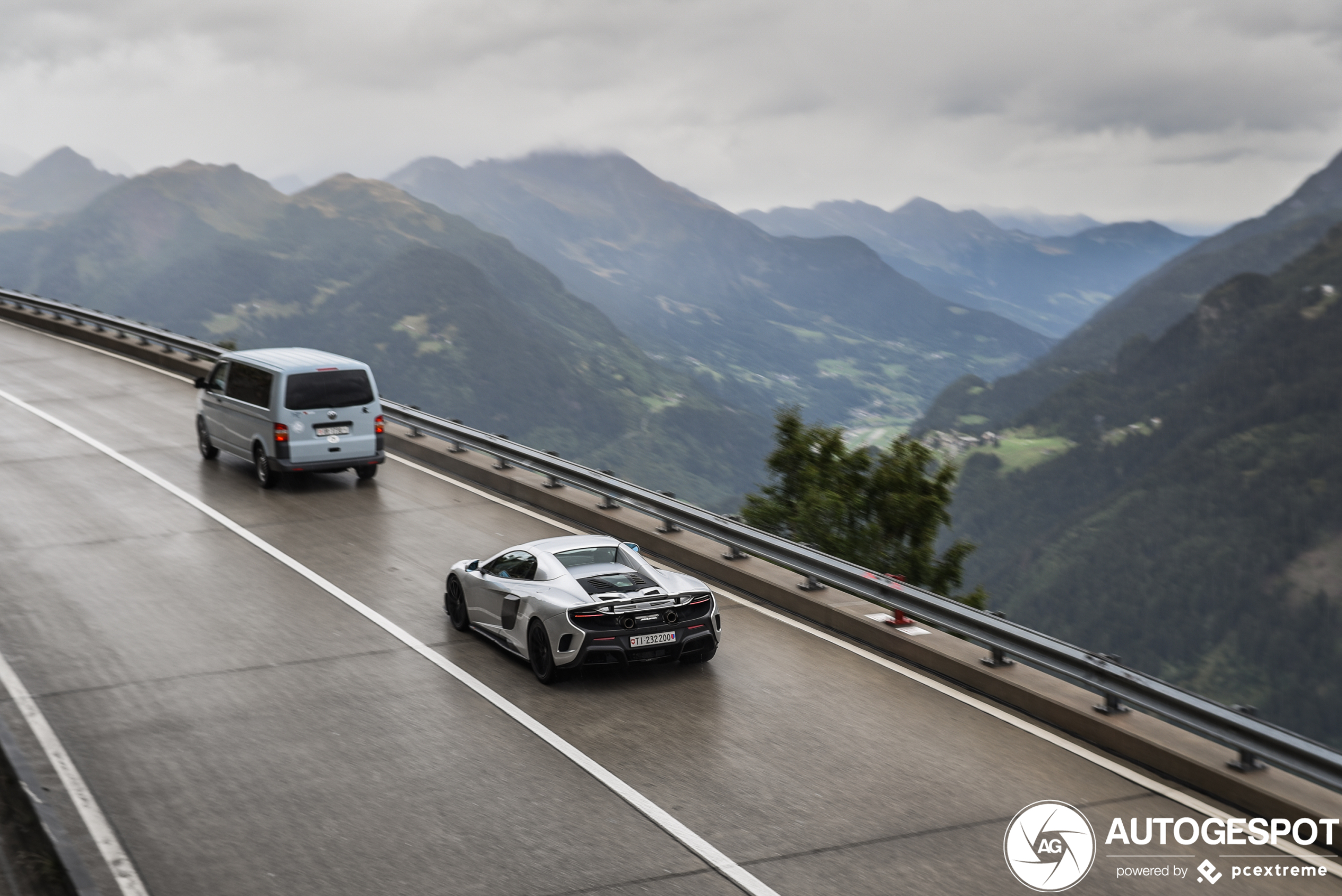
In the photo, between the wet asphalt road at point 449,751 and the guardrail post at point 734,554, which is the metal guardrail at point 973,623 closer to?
the guardrail post at point 734,554

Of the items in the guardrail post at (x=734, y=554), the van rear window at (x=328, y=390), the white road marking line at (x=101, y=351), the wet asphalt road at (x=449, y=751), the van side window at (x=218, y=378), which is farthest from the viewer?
the white road marking line at (x=101, y=351)

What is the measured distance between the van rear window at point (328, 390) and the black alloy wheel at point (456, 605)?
21.6 ft

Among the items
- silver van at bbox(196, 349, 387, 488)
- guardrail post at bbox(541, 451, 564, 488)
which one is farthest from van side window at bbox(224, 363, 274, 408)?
guardrail post at bbox(541, 451, 564, 488)

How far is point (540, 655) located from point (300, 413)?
28.2 ft

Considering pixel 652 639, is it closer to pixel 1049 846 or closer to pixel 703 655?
pixel 703 655

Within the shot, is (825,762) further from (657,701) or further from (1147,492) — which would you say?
(1147,492)

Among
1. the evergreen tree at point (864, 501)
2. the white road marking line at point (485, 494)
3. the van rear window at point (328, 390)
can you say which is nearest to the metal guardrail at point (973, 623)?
the white road marking line at point (485, 494)

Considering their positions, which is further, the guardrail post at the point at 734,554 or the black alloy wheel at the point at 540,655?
the guardrail post at the point at 734,554

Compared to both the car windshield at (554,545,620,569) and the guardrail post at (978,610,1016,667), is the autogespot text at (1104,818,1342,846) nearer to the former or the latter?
the guardrail post at (978,610,1016,667)

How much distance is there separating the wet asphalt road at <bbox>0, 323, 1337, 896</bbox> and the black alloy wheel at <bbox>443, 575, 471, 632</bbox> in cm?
21

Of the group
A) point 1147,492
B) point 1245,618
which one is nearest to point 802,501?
point 1245,618

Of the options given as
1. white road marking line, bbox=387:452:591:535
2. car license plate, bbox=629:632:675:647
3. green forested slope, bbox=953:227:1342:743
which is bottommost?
green forested slope, bbox=953:227:1342:743

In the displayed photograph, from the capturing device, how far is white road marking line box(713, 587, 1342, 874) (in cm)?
764

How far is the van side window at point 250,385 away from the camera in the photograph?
694 inches
